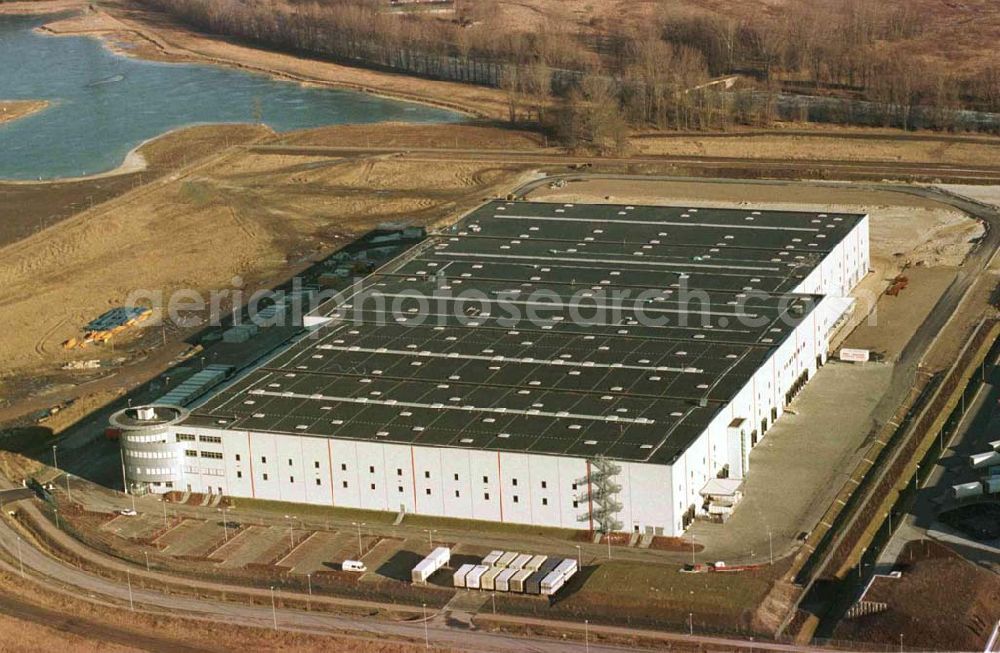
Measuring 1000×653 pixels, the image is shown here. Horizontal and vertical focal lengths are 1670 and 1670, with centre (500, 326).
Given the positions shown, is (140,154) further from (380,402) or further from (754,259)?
(380,402)

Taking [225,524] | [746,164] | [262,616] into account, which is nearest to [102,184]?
[746,164]

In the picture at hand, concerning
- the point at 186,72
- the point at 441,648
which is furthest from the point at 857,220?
the point at 186,72

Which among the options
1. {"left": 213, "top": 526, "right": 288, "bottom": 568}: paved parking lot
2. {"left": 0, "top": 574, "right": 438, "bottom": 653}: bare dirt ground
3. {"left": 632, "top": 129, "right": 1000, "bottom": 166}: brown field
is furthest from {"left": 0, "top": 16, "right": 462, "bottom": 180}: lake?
{"left": 0, "top": 574, "right": 438, "bottom": 653}: bare dirt ground

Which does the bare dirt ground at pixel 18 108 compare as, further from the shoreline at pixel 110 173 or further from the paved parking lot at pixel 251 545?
the paved parking lot at pixel 251 545

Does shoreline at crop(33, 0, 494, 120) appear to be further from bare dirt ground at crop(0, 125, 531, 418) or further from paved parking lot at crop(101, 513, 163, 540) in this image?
paved parking lot at crop(101, 513, 163, 540)

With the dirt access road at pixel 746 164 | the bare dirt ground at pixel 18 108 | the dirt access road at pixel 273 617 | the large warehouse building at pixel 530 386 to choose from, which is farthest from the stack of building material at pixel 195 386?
the bare dirt ground at pixel 18 108

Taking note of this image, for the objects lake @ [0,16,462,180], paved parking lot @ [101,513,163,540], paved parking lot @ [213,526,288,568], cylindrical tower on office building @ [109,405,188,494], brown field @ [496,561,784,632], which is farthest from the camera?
lake @ [0,16,462,180]

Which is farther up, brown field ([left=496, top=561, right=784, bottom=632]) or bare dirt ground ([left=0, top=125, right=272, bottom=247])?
bare dirt ground ([left=0, top=125, right=272, bottom=247])
